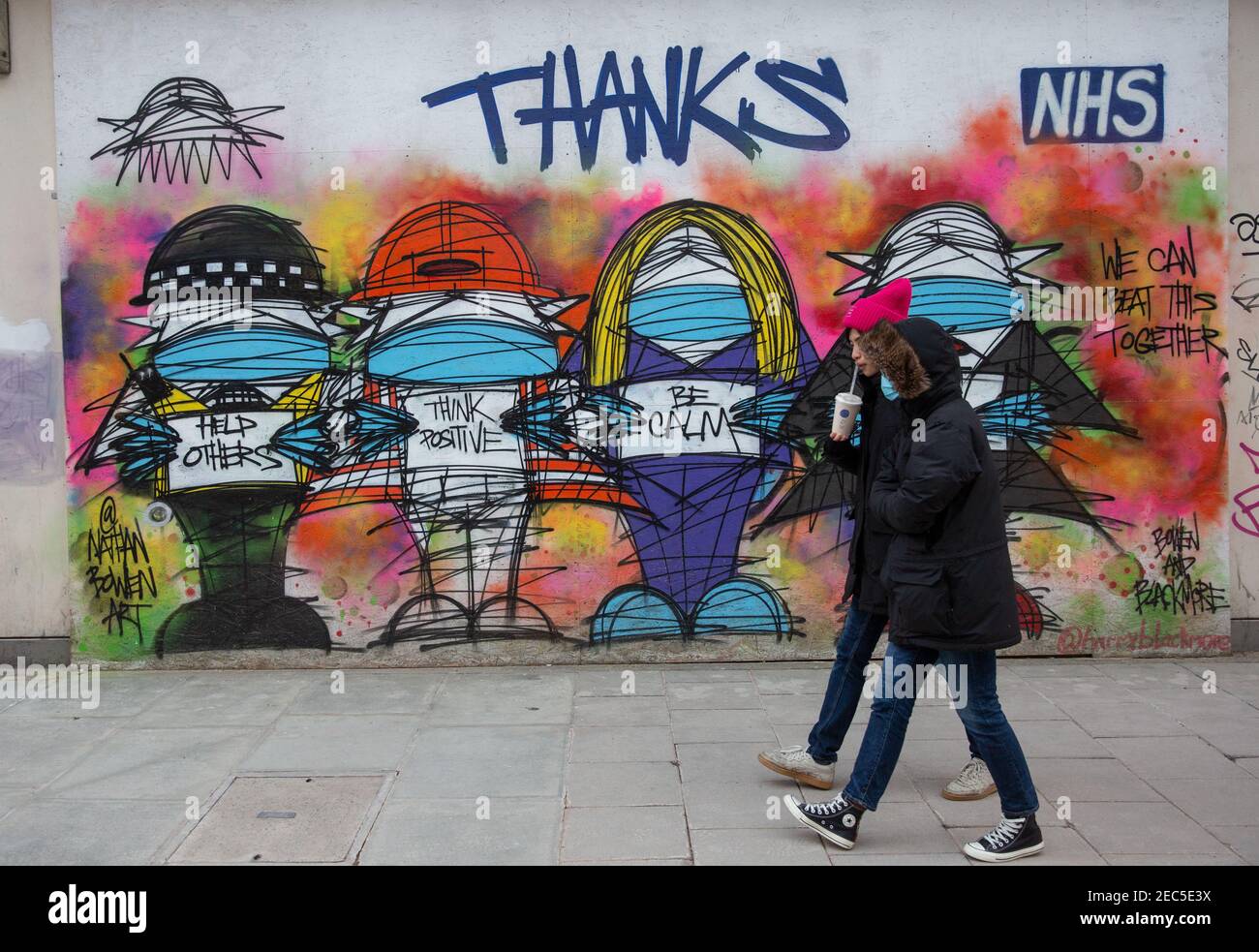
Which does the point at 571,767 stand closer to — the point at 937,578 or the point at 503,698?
the point at 503,698

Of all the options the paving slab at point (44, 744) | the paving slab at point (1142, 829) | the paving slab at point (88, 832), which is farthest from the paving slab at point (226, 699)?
the paving slab at point (1142, 829)

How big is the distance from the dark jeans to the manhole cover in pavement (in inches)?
73.8

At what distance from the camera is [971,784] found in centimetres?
469

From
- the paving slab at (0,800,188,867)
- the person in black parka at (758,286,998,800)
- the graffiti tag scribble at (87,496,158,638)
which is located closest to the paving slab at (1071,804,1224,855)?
the person in black parka at (758,286,998,800)

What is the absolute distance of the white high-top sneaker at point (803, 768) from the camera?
4797mm

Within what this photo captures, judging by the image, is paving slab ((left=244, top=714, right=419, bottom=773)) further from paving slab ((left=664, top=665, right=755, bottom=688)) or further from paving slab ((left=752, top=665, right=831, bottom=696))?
paving slab ((left=752, top=665, right=831, bottom=696))

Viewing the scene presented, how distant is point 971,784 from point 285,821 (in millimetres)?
2794

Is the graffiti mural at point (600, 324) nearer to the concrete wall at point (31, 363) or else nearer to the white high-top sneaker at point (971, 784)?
the concrete wall at point (31, 363)

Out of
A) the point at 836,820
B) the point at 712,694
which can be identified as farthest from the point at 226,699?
the point at 836,820

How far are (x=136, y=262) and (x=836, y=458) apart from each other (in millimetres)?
4444

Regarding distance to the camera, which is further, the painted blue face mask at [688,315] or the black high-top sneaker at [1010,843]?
the painted blue face mask at [688,315]

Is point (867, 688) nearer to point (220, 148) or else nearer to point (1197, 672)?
point (1197, 672)

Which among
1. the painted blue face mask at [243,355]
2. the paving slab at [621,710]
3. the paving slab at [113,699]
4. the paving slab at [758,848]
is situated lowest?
the paving slab at [758,848]

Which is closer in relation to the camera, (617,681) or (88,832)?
(88,832)
